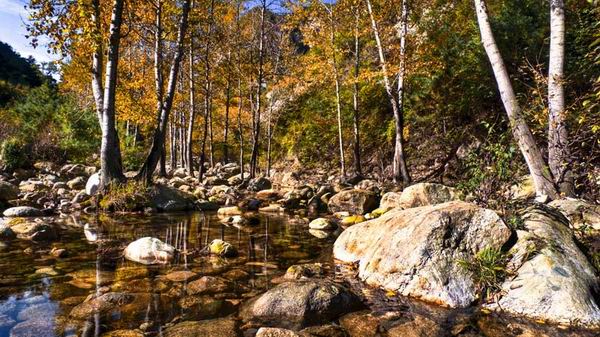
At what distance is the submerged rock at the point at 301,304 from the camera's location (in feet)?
12.5

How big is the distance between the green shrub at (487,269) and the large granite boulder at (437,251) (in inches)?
2.4

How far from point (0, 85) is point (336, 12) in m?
37.9

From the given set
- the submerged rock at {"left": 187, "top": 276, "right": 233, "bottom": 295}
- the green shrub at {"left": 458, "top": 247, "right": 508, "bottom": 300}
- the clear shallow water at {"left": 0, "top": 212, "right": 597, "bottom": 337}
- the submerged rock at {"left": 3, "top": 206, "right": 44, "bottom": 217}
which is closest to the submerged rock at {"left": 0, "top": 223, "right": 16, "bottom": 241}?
the clear shallow water at {"left": 0, "top": 212, "right": 597, "bottom": 337}

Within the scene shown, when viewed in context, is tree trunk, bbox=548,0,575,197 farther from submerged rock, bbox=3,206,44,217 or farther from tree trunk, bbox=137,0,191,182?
submerged rock, bbox=3,206,44,217

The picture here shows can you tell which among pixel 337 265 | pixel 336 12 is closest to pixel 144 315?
pixel 337 265

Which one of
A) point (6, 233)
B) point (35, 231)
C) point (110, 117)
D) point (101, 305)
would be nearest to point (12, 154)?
point (110, 117)

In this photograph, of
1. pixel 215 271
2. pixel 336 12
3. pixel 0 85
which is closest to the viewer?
pixel 215 271

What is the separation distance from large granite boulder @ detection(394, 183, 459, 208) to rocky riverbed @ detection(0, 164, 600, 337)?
3184 mm

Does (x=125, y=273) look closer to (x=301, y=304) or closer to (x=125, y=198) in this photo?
(x=301, y=304)

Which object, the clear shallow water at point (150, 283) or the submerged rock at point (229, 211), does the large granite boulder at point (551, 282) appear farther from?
A: the submerged rock at point (229, 211)

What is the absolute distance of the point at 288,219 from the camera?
10.8 m

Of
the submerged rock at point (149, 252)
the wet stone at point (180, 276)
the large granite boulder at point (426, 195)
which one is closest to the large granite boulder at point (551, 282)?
the wet stone at point (180, 276)

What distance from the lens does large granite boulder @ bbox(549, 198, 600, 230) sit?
17.6 feet

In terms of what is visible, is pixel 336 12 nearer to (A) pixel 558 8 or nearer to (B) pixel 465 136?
(B) pixel 465 136
